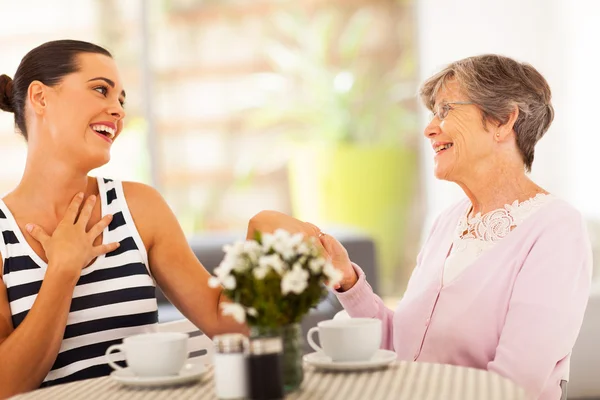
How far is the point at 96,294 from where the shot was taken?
192 centimetres

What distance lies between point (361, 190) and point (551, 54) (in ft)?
4.77

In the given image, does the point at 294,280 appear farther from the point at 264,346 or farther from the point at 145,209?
the point at 145,209

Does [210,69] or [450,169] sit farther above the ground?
[210,69]

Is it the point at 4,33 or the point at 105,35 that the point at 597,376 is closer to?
the point at 105,35

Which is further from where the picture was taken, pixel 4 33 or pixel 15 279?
pixel 4 33

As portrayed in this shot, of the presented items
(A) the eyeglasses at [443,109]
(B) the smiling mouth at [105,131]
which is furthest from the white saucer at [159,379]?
(A) the eyeglasses at [443,109]

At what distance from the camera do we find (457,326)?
1.86 m

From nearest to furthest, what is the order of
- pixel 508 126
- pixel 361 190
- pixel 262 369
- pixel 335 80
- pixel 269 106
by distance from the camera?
pixel 262 369 < pixel 508 126 < pixel 361 190 < pixel 335 80 < pixel 269 106

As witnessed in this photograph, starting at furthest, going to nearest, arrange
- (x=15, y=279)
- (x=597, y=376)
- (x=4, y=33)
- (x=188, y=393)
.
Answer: (x=4, y=33), (x=597, y=376), (x=15, y=279), (x=188, y=393)

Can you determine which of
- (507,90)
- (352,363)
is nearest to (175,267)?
(352,363)

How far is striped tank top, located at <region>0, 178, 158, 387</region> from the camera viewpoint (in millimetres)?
1854

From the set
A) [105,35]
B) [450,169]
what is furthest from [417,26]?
[450,169]

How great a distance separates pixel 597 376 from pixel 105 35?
4.09 metres

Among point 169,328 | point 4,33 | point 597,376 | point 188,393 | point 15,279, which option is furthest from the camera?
point 4,33
